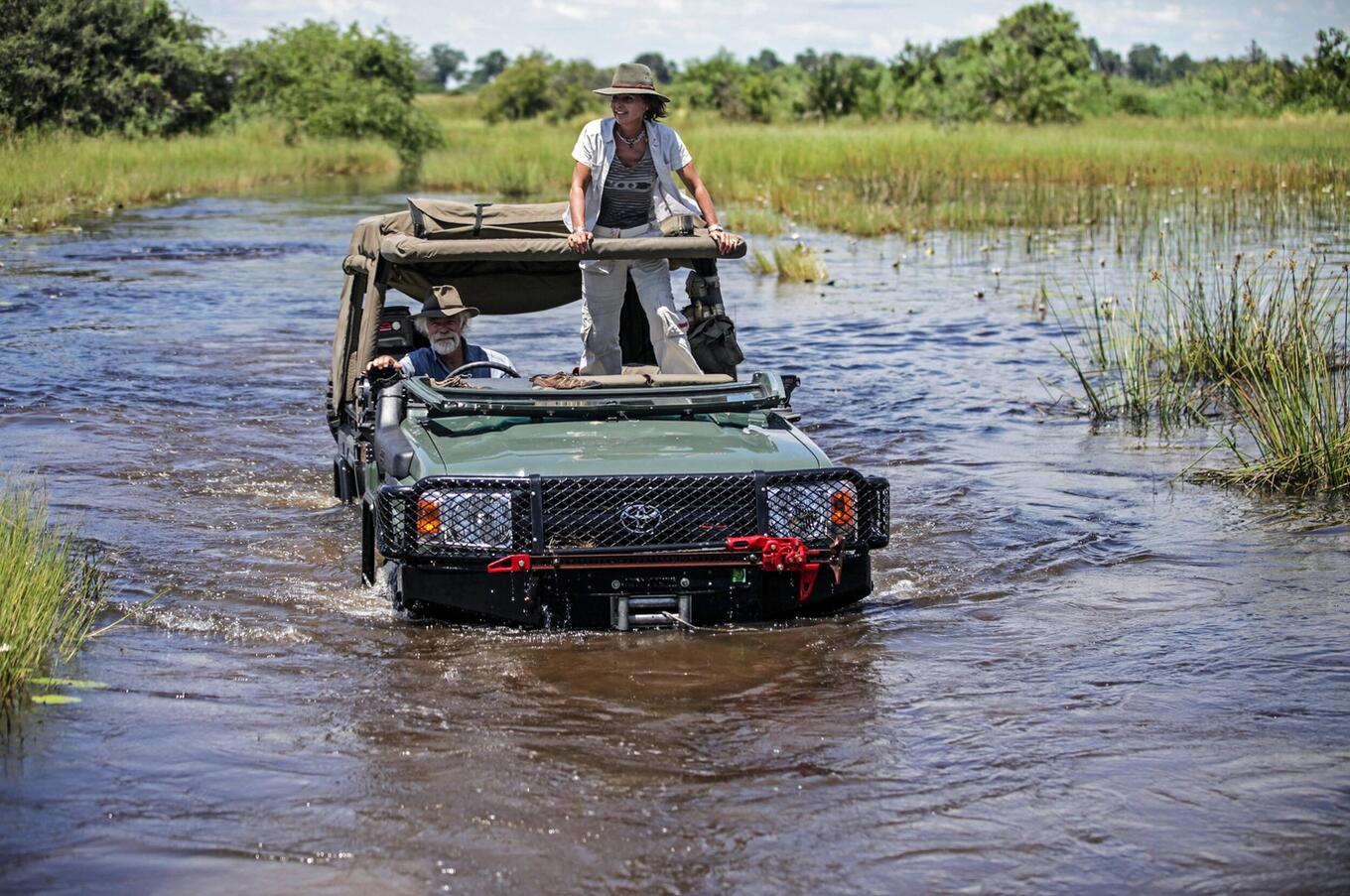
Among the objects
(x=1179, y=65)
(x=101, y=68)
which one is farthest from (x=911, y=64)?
(x=1179, y=65)

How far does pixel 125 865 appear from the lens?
455 cm

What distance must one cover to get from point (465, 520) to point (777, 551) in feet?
3.82

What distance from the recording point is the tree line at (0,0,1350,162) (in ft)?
119

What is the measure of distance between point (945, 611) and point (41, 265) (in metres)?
16.1

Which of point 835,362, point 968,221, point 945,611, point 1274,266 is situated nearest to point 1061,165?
point 968,221

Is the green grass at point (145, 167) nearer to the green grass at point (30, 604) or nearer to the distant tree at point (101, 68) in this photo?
the distant tree at point (101, 68)

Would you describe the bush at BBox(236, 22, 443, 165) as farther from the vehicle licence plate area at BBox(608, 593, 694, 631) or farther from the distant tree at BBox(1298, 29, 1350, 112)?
the vehicle licence plate area at BBox(608, 593, 694, 631)

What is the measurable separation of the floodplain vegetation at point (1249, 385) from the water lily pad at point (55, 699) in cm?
631

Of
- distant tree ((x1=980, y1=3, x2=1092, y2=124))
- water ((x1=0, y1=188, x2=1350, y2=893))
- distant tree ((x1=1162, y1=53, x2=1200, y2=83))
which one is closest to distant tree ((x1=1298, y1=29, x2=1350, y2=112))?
distant tree ((x1=980, y1=3, x2=1092, y2=124))

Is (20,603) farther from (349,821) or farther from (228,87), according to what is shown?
(228,87)

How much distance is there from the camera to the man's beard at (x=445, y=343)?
8203 millimetres

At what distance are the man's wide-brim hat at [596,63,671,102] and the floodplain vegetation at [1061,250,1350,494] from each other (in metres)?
3.56

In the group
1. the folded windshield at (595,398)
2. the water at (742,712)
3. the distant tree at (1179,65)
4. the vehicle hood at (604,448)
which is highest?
the distant tree at (1179,65)

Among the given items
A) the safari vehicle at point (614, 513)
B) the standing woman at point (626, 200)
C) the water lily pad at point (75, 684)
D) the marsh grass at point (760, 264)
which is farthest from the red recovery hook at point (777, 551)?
the marsh grass at point (760, 264)
